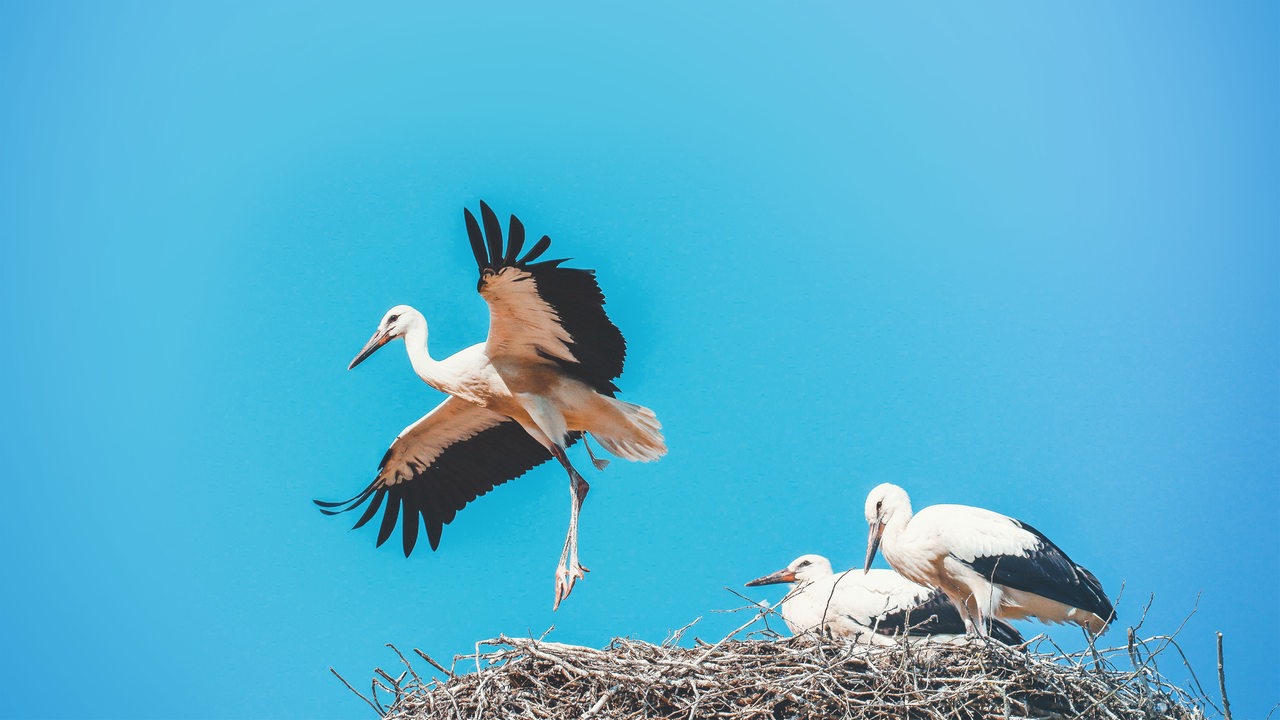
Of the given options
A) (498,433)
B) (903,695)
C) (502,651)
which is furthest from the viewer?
(498,433)

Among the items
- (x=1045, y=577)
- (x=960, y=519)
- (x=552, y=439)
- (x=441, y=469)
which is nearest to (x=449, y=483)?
(x=441, y=469)

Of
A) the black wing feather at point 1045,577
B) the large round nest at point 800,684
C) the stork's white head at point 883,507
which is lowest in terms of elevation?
the large round nest at point 800,684

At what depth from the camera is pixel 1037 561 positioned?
4.88m

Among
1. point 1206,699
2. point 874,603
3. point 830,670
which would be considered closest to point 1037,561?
point 874,603

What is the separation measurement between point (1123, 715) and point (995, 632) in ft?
3.45

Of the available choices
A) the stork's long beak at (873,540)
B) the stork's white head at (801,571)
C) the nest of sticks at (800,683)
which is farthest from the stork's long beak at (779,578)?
the nest of sticks at (800,683)

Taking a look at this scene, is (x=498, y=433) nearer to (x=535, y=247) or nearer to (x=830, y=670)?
(x=535, y=247)

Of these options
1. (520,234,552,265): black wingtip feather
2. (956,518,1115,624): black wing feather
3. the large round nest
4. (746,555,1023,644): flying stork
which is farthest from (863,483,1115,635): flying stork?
(520,234,552,265): black wingtip feather

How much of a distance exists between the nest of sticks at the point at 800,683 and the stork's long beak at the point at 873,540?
1.05 meters

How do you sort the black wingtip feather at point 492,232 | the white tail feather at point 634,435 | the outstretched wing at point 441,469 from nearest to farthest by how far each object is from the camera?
1. the black wingtip feather at point 492,232
2. the white tail feather at point 634,435
3. the outstretched wing at point 441,469

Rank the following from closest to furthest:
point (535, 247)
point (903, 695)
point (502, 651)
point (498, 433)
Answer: point (903, 695) < point (502, 651) < point (535, 247) < point (498, 433)

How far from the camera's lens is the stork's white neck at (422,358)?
5.59 m

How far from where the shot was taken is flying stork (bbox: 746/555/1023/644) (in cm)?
518

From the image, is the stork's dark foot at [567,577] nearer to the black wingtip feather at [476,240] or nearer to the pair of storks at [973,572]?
the pair of storks at [973,572]
